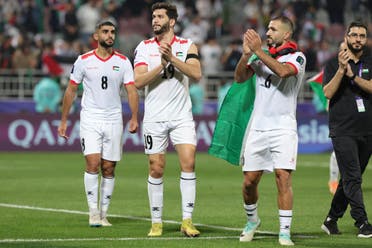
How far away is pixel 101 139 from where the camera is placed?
15.2 meters

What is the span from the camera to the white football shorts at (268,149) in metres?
12.6

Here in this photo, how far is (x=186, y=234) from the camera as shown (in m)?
13.3

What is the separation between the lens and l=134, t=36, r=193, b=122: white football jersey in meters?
13.7

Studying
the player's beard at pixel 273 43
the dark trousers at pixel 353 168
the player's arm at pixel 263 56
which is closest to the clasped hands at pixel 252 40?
the player's arm at pixel 263 56

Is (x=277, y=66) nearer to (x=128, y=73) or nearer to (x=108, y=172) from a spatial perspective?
(x=128, y=73)

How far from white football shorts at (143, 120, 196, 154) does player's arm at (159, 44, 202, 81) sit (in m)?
0.61

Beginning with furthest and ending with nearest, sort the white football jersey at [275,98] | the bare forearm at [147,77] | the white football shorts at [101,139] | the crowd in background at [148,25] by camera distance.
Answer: the crowd in background at [148,25]
the white football shorts at [101,139]
the bare forearm at [147,77]
the white football jersey at [275,98]

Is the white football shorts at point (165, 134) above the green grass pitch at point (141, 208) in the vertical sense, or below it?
above

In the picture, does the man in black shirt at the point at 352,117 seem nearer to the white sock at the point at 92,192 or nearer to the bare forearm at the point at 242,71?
the bare forearm at the point at 242,71

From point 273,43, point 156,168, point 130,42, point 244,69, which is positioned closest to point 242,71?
point 244,69

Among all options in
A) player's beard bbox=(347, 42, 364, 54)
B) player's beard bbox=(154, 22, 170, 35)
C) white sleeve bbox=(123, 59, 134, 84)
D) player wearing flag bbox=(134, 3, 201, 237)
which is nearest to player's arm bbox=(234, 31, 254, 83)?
player wearing flag bbox=(134, 3, 201, 237)

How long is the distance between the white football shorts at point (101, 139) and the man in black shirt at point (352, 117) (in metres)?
3.07

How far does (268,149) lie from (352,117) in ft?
4.54

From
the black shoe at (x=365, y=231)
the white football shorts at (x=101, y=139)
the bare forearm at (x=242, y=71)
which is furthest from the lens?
the white football shorts at (x=101, y=139)
